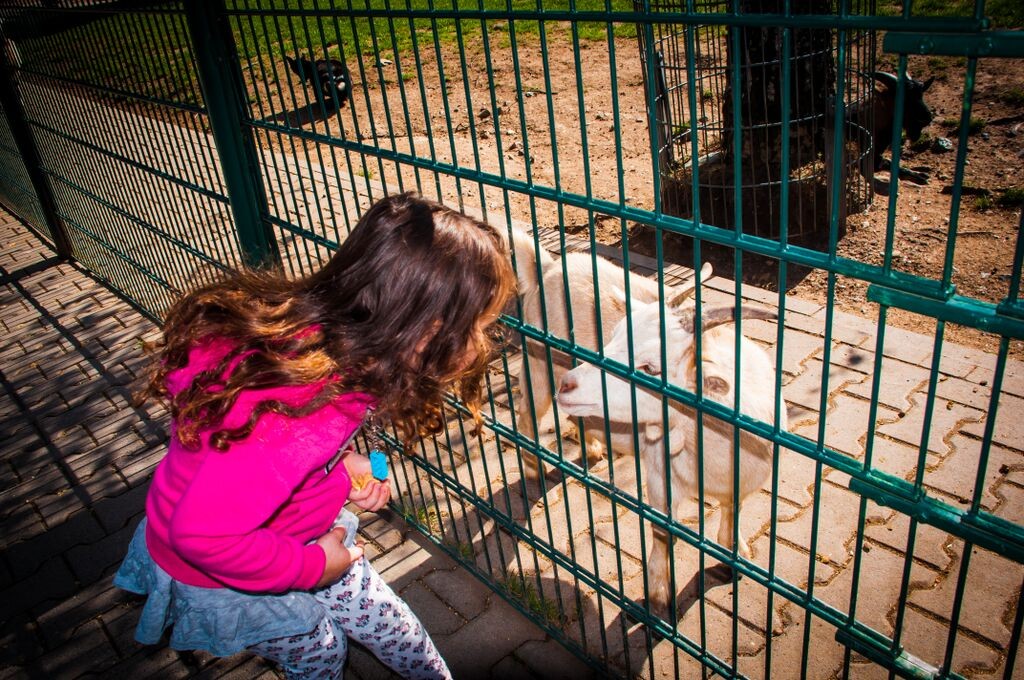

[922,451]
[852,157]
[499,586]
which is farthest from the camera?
[852,157]

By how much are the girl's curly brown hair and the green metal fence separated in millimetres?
228

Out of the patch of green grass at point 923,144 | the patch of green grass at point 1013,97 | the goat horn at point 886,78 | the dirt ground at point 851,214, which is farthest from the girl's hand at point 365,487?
the patch of green grass at point 1013,97

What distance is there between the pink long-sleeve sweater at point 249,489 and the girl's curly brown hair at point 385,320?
0.17ft

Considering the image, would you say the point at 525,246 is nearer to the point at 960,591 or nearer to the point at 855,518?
the point at 855,518

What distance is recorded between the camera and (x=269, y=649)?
221cm

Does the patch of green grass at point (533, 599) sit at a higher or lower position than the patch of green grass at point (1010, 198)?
lower

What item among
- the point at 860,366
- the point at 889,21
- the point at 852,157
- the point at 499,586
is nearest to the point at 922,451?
the point at 889,21

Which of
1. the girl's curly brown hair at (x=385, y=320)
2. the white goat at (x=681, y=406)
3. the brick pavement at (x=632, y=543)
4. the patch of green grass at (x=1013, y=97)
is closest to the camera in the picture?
the girl's curly brown hair at (x=385, y=320)

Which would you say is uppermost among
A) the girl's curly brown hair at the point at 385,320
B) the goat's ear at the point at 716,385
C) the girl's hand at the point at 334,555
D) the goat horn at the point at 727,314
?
the girl's curly brown hair at the point at 385,320

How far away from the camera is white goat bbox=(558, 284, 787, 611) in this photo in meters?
2.66

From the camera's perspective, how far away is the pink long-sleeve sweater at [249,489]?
1.67 metres

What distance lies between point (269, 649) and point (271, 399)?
2.99ft

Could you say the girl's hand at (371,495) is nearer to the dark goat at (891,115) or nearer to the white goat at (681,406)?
the white goat at (681,406)

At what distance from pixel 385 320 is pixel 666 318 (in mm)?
1081
